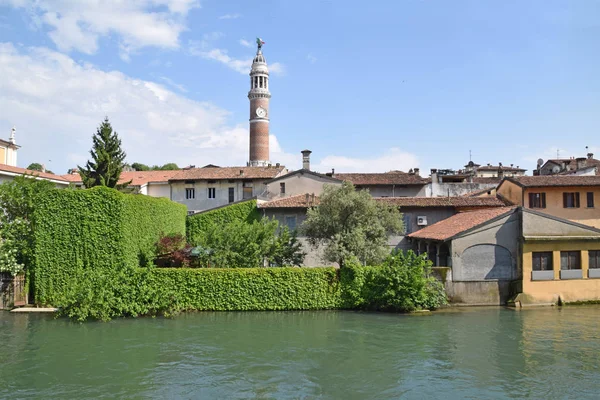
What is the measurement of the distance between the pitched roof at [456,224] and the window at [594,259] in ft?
14.7

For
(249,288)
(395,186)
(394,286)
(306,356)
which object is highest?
(395,186)

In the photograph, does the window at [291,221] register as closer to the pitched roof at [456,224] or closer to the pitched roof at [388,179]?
the pitched roof at [456,224]

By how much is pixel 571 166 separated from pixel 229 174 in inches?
1553

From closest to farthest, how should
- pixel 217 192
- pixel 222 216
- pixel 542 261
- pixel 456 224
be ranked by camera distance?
pixel 542 261 → pixel 456 224 → pixel 222 216 → pixel 217 192

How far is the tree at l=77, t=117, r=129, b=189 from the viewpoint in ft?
131

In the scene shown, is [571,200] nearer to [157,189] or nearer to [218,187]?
[218,187]

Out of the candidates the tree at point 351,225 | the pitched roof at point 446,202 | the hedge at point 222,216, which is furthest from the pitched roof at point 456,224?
the hedge at point 222,216

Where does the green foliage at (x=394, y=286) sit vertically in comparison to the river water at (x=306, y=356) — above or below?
above

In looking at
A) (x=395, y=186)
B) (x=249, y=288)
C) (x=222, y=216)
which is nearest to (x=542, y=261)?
(x=249, y=288)

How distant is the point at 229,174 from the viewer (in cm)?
4744

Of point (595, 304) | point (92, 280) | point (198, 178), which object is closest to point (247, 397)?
point (92, 280)

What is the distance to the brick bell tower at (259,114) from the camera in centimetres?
8225

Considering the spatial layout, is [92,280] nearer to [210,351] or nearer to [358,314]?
[210,351]

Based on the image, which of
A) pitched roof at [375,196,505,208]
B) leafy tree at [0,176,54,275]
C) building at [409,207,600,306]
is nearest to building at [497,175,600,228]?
pitched roof at [375,196,505,208]
